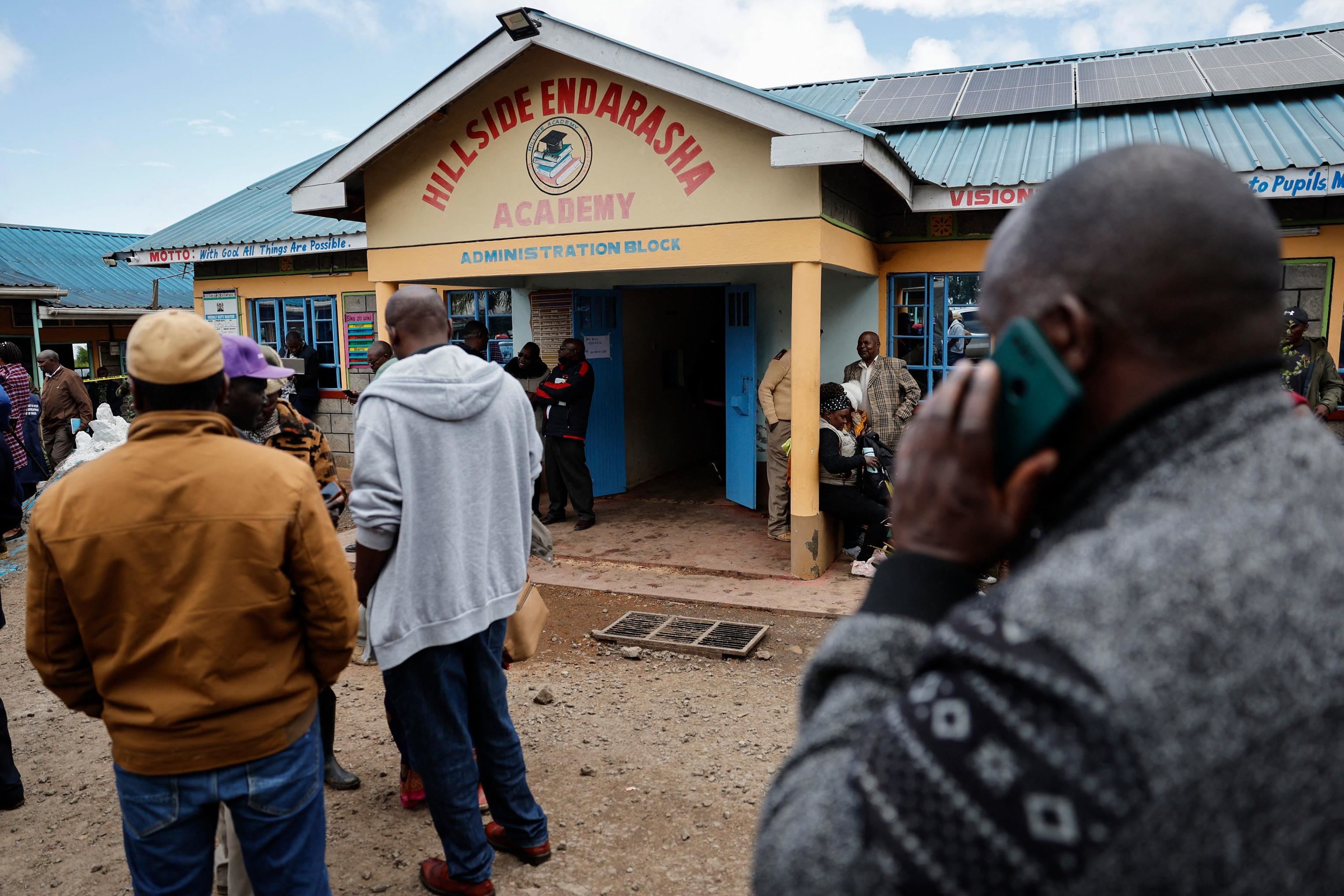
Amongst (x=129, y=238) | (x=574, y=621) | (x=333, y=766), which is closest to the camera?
(x=333, y=766)

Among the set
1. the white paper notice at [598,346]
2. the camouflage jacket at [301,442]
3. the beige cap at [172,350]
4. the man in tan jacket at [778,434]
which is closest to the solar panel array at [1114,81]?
the man in tan jacket at [778,434]

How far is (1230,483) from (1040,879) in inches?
14.3

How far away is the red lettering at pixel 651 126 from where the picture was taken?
6746 millimetres

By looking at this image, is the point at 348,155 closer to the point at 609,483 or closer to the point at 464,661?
the point at 609,483

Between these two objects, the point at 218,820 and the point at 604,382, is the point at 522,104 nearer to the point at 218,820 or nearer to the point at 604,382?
the point at 604,382

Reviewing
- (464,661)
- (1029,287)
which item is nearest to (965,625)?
(1029,287)

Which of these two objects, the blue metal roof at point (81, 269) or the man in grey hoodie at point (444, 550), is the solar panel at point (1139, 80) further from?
the blue metal roof at point (81, 269)

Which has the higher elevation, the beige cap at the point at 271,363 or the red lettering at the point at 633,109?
the red lettering at the point at 633,109

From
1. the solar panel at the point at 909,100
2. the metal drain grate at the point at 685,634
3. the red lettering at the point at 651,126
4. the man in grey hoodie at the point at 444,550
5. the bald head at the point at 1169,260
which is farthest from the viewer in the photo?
the solar panel at the point at 909,100

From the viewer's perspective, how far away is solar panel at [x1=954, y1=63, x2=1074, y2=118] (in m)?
8.56

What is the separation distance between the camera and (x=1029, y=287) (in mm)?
886

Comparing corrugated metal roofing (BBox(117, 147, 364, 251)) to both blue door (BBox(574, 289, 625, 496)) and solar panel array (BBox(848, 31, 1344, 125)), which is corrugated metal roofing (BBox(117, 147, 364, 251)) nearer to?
blue door (BBox(574, 289, 625, 496))

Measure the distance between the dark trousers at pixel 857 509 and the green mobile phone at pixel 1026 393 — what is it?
6.13 metres

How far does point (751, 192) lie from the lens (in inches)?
256
